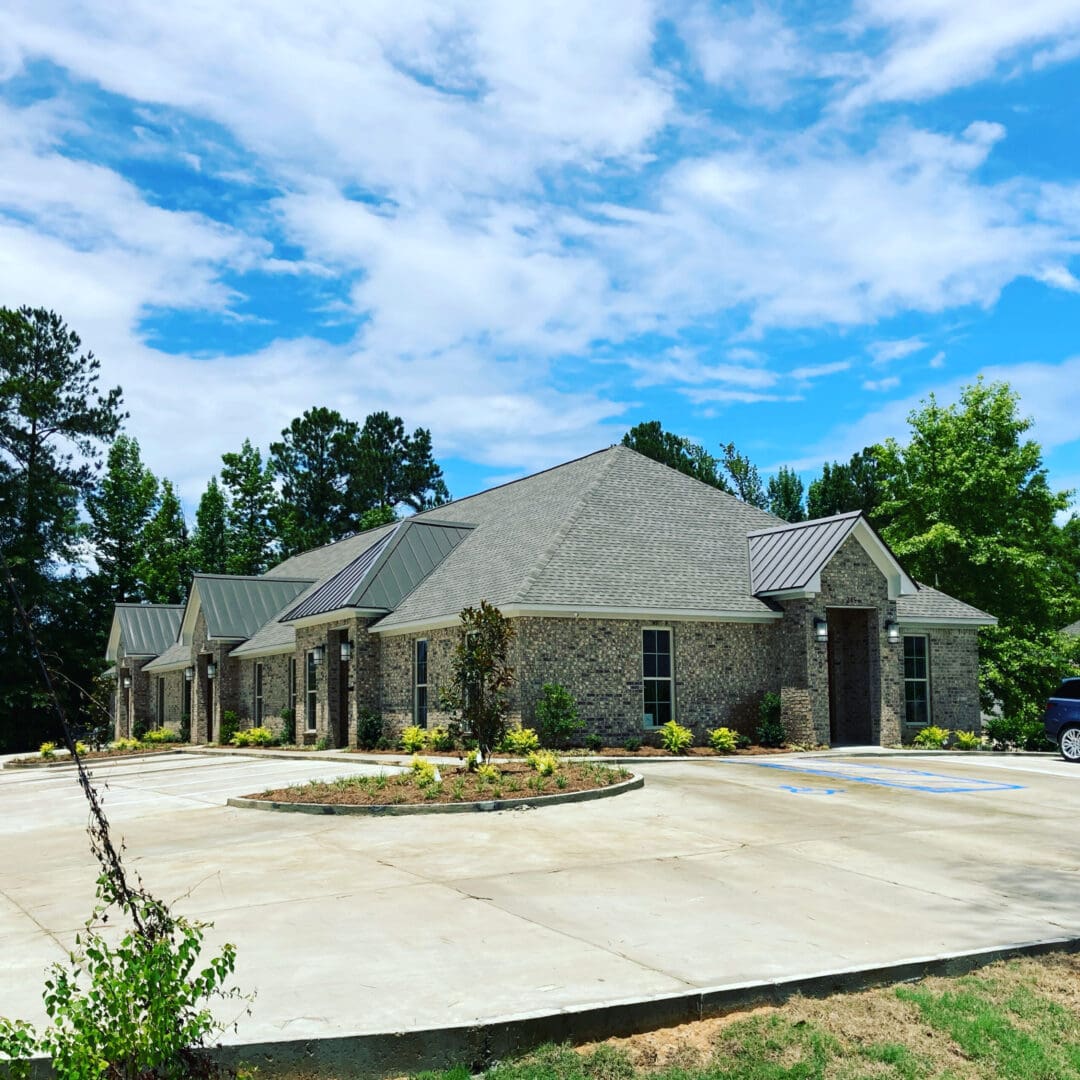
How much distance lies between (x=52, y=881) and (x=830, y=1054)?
289 inches

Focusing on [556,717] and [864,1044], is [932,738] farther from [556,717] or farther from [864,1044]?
[864,1044]

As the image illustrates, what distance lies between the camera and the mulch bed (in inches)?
537

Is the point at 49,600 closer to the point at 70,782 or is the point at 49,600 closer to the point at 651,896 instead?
the point at 70,782

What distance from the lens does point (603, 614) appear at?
2233 cm

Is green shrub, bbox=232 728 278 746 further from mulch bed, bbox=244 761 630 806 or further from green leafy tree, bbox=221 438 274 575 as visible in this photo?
green leafy tree, bbox=221 438 274 575

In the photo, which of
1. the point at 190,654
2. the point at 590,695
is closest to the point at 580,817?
the point at 590,695

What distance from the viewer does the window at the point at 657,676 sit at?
22891 millimetres

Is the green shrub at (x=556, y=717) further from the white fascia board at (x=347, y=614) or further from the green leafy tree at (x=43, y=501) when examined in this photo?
the green leafy tree at (x=43, y=501)

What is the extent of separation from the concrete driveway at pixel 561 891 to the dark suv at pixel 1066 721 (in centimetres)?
703

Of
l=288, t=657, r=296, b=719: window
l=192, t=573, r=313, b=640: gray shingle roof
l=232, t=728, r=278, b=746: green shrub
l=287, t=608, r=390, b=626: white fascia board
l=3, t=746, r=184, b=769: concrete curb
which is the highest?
l=192, t=573, r=313, b=640: gray shingle roof

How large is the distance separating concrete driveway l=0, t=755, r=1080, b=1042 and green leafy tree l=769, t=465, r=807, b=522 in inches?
1620

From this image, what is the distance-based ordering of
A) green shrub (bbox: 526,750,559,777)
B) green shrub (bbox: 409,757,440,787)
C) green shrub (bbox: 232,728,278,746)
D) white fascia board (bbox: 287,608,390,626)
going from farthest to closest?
1. green shrub (bbox: 232,728,278,746)
2. white fascia board (bbox: 287,608,390,626)
3. green shrub (bbox: 526,750,559,777)
4. green shrub (bbox: 409,757,440,787)

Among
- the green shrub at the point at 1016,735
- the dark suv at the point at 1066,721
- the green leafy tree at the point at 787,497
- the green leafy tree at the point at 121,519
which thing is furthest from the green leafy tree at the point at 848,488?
the green leafy tree at the point at 121,519

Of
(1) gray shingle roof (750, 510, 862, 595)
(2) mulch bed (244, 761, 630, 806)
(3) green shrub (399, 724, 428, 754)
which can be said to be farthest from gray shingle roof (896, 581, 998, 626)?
(2) mulch bed (244, 761, 630, 806)
